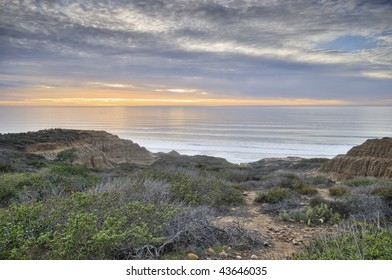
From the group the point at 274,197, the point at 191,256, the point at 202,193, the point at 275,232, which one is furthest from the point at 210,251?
the point at 274,197

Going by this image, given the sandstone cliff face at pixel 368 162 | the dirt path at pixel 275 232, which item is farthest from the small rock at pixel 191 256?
the sandstone cliff face at pixel 368 162

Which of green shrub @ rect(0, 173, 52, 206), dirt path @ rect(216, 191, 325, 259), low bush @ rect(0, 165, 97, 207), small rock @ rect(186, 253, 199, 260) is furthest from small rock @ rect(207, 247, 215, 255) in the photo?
green shrub @ rect(0, 173, 52, 206)

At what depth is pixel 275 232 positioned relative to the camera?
4.91 meters

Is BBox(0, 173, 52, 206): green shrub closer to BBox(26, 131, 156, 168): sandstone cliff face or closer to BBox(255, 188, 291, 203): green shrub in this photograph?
BBox(255, 188, 291, 203): green shrub

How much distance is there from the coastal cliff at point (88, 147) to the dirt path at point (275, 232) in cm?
2573

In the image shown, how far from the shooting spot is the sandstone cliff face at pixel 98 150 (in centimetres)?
2994

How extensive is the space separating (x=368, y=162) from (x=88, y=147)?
27.0 m

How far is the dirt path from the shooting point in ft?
12.6

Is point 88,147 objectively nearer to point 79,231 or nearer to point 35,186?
point 35,186

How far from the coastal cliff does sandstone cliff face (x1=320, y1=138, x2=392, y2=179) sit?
22.6m

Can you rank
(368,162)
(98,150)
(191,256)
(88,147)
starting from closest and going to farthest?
(191,256)
(368,162)
(88,147)
(98,150)

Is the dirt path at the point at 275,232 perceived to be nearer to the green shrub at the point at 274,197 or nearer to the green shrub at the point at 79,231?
the green shrub at the point at 274,197

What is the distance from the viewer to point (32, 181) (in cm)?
741
